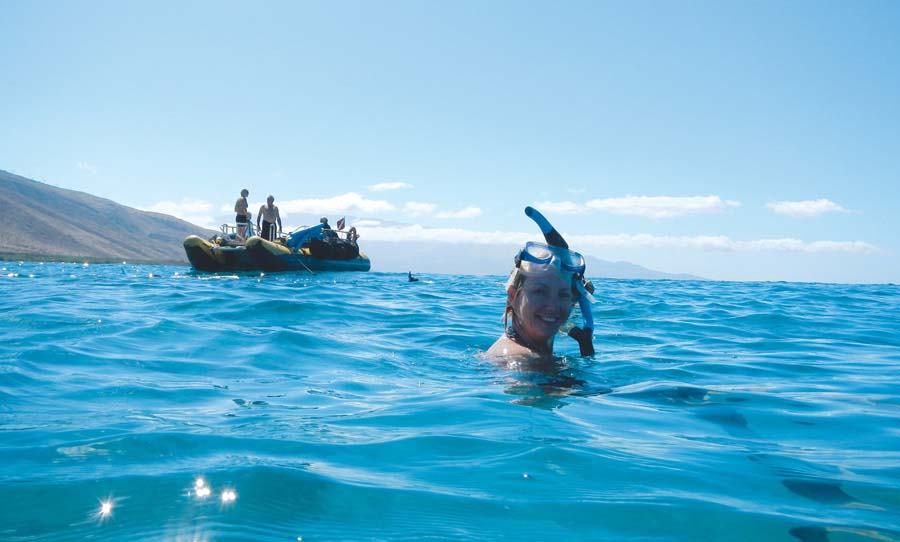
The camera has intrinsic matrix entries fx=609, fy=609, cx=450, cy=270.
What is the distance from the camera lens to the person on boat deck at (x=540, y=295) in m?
4.80

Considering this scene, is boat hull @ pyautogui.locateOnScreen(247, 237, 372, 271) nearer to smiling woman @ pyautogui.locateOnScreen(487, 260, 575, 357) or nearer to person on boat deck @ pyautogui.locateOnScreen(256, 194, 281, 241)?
person on boat deck @ pyautogui.locateOnScreen(256, 194, 281, 241)

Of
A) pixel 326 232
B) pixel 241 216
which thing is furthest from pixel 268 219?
pixel 326 232

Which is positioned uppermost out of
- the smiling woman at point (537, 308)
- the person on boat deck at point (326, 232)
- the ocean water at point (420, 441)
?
the person on boat deck at point (326, 232)

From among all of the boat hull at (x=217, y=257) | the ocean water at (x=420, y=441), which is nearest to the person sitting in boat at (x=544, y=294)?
the ocean water at (x=420, y=441)

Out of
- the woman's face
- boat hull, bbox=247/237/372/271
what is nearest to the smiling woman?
the woman's face

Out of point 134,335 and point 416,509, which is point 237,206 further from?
point 416,509

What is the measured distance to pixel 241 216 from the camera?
22.1 m

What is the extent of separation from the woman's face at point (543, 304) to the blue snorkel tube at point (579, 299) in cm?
12

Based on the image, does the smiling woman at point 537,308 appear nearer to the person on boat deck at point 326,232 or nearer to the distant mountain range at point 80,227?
the person on boat deck at point 326,232

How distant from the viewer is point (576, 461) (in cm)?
261

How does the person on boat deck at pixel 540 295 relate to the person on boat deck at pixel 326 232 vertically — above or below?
below

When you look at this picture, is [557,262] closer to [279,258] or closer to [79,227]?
[279,258]

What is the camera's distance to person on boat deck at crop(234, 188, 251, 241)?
21938 mm

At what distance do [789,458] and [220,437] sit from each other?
2659 millimetres
